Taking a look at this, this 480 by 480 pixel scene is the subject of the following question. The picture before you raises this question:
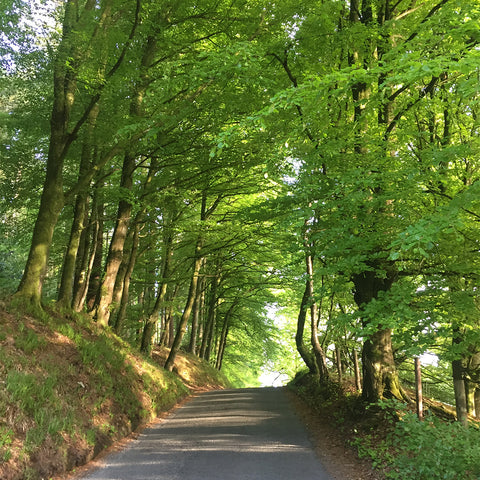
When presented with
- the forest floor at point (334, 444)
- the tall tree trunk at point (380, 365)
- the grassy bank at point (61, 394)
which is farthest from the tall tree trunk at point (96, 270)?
the tall tree trunk at point (380, 365)

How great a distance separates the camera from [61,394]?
20.7ft

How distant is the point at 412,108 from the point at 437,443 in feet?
21.5

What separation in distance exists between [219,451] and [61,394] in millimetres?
2888

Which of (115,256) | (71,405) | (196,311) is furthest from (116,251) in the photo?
(196,311)

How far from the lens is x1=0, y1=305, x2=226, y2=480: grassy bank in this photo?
15.9 ft

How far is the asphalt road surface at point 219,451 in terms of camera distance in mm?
5480

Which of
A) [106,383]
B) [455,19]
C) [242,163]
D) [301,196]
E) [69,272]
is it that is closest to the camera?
[455,19]

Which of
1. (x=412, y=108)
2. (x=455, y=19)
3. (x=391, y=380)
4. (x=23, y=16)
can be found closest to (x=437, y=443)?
(x=391, y=380)

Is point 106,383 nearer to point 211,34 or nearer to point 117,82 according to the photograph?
point 117,82

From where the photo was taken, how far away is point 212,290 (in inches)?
912

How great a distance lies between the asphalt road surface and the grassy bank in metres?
0.49

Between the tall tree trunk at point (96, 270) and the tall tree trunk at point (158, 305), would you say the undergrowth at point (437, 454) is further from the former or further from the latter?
the tall tree trunk at point (96, 270)

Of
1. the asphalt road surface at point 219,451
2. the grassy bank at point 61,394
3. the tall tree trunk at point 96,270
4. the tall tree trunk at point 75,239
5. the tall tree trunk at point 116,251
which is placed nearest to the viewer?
the grassy bank at point 61,394

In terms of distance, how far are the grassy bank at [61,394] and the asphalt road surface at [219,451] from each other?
0.49m
